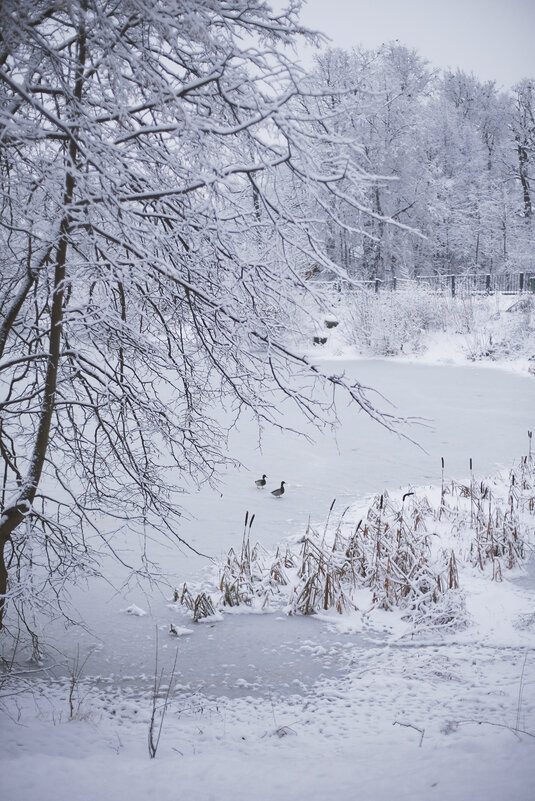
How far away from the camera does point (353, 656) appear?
4.23 m

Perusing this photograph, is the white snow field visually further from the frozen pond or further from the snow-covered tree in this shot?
the snow-covered tree

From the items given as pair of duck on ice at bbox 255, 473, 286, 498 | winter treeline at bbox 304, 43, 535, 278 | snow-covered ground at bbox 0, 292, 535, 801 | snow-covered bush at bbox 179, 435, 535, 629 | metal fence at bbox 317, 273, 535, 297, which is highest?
winter treeline at bbox 304, 43, 535, 278

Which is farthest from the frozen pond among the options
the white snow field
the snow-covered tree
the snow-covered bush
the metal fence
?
the metal fence

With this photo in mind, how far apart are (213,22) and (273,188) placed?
83 centimetres

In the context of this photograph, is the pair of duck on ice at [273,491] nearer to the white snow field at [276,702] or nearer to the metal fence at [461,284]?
the white snow field at [276,702]

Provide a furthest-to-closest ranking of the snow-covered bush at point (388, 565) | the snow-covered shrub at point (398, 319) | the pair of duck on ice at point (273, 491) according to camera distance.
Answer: the snow-covered shrub at point (398, 319) → the pair of duck on ice at point (273, 491) → the snow-covered bush at point (388, 565)

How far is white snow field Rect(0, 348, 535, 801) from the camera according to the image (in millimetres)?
2668

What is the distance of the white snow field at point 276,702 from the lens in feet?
8.75

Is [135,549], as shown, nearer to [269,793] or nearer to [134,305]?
[134,305]

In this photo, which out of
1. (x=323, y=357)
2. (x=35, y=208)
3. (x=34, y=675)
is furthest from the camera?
(x=323, y=357)

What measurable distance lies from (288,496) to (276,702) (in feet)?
14.8

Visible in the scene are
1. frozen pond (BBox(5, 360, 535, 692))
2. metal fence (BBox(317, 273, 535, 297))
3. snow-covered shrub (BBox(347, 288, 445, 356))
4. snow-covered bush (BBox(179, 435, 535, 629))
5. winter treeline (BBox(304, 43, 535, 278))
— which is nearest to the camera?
frozen pond (BBox(5, 360, 535, 692))

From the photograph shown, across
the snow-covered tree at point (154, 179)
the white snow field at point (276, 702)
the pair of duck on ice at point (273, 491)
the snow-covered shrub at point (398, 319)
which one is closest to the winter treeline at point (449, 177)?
the snow-covered shrub at point (398, 319)

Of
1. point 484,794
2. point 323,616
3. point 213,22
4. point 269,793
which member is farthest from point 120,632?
point 213,22
